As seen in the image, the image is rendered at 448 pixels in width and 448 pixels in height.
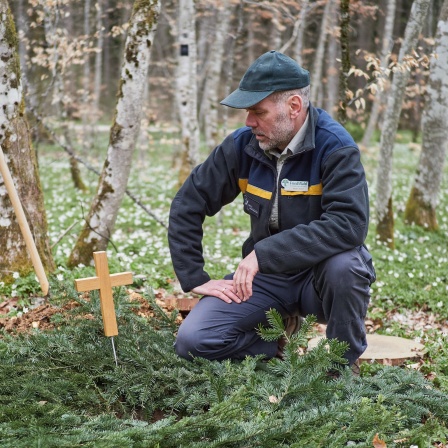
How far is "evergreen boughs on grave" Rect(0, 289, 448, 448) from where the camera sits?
264 cm

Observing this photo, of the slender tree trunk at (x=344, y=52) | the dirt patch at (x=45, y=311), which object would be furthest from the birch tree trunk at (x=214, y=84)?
the dirt patch at (x=45, y=311)

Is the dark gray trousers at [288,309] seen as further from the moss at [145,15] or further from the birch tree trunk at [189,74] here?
the birch tree trunk at [189,74]

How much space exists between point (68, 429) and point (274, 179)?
1777 millimetres

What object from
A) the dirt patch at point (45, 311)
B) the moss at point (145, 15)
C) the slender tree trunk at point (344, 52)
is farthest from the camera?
the slender tree trunk at point (344, 52)

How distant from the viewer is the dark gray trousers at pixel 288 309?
11.0ft

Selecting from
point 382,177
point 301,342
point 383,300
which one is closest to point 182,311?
point 301,342

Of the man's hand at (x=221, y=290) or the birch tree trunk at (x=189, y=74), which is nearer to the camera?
the man's hand at (x=221, y=290)

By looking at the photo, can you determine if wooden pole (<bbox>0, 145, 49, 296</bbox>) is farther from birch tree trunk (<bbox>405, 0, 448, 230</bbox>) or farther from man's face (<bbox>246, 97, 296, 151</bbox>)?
birch tree trunk (<bbox>405, 0, 448, 230</bbox>)

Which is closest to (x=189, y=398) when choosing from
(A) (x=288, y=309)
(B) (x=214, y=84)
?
(A) (x=288, y=309)

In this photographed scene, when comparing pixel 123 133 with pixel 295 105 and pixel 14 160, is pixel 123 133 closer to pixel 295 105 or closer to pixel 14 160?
pixel 14 160

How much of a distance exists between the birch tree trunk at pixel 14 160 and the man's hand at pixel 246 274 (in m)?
2.19

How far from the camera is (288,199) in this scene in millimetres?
3604

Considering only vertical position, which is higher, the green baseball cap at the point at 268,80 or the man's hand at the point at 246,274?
the green baseball cap at the point at 268,80

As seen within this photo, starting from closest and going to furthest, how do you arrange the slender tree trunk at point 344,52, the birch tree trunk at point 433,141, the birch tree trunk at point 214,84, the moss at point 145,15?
the moss at point 145,15 < the slender tree trunk at point 344,52 < the birch tree trunk at point 433,141 < the birch tree trunk at point 214,84
